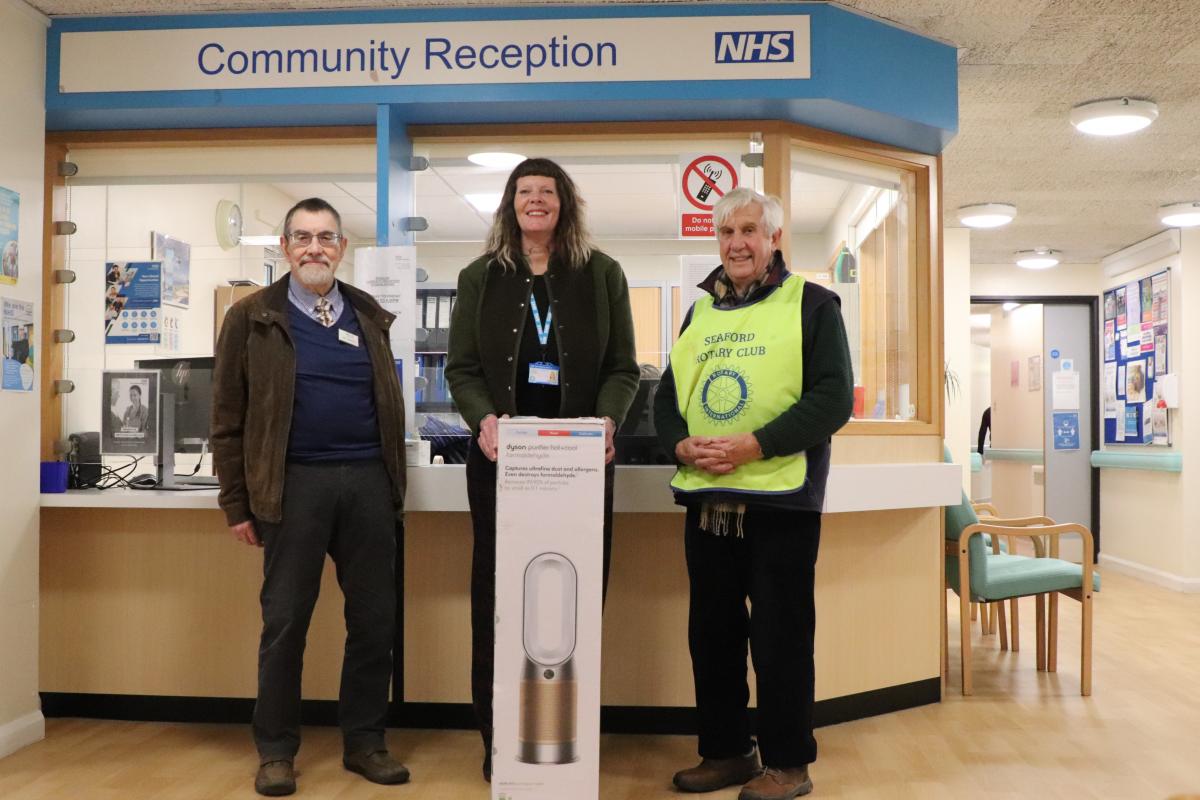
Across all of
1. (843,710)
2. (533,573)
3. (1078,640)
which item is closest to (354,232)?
(533,573)

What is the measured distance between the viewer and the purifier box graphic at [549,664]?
8.16 feet

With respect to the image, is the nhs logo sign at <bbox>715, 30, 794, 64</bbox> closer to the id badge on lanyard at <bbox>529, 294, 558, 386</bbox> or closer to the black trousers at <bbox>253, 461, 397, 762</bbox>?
the id badge on lanyard at <bbox>529, 294, 558, 386</bbox>

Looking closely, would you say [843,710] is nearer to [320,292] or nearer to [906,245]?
[906,245]

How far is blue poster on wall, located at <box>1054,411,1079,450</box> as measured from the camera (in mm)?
8641

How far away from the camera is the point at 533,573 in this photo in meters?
2.49

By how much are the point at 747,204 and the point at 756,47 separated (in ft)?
3.30

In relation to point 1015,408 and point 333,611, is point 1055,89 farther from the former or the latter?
point 1015,408

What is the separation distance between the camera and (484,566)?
9.16 feet

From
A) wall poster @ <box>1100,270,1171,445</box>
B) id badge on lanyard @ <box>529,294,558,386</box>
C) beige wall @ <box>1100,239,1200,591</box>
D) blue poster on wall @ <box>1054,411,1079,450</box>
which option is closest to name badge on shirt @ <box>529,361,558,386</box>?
id badge on lanyard @ <box>529,294,558,386</box>

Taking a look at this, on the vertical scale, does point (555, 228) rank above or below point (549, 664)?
above

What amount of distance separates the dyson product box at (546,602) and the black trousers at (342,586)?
580mm

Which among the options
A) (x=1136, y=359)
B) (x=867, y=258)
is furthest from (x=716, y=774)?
(x=1136, y=359)

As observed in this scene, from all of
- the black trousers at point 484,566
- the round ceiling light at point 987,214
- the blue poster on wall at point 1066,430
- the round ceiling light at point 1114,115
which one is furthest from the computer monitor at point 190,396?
the blue poster on wall at point 1066,430

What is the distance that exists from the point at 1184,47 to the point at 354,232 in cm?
323
